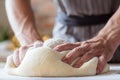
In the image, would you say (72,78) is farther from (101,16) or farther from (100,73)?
(101,16)

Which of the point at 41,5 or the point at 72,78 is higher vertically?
the point at 41,5

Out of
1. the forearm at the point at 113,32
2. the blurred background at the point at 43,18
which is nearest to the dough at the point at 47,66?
the forearm at the point at 113,32

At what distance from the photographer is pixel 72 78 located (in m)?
0.77

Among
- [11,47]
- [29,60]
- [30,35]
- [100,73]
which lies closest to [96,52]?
[100,73]

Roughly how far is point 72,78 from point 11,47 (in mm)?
1880

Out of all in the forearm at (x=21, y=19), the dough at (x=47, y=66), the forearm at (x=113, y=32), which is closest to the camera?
the dough at (x=47, y=66)

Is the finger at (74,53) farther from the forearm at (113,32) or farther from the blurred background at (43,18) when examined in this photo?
the blurred background at (43,18)

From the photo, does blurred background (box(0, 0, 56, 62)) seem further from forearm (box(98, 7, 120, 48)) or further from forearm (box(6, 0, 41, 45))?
forearm (box(98, 7, 120, 48))

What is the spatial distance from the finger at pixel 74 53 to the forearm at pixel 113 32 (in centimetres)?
9

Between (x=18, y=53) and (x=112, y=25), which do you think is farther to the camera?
(x=112, y=25)

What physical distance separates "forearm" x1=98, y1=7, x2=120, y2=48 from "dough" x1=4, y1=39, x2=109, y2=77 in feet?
0.40

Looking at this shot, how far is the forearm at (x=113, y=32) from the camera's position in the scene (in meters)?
0.95

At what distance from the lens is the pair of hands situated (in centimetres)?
84

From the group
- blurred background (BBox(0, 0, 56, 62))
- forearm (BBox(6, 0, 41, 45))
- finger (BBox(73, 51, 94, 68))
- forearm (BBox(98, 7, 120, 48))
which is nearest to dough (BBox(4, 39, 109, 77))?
finger (BBox(73, 51, 94, 68))
